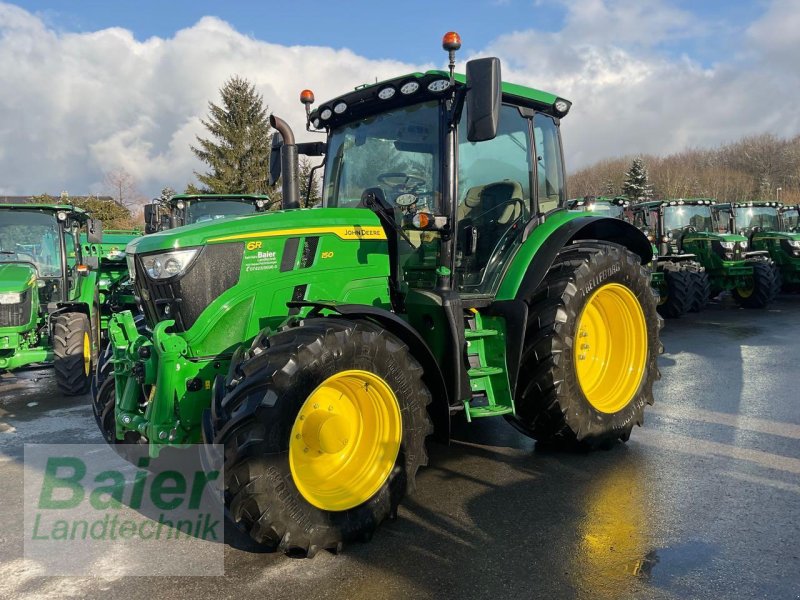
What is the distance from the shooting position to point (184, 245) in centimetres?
351

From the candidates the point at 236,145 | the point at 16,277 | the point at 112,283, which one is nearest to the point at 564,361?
the point at 16,277

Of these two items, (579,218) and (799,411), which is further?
(799,411)

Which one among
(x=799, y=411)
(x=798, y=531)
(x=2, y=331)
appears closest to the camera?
(x=798, y=531)

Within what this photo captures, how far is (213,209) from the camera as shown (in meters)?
11.3

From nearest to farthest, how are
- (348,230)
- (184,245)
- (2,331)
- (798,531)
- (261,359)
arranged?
(261,359), (798,531), (184,245), (348,230), (2,331)

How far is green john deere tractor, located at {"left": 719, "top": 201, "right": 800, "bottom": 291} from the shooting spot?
1421cm

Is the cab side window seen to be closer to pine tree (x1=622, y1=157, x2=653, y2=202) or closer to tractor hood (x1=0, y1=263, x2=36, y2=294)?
tractor hood (x1=0, y1=263, x2=36, y2=294)

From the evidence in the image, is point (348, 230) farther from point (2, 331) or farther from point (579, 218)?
point (2, 331)

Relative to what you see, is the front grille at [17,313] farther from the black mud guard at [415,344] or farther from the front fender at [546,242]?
the front fender at [546,242]

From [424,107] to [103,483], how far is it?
3.28 m

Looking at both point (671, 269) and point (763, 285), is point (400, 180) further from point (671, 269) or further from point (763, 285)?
point (763, 285)

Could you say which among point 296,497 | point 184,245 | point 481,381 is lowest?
point 296,497

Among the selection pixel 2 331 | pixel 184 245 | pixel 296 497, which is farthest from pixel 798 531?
pixel 2 331

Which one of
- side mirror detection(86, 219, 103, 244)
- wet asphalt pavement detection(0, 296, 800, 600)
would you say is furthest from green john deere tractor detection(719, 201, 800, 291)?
side mirror detection(86, 219, 103, 244)
